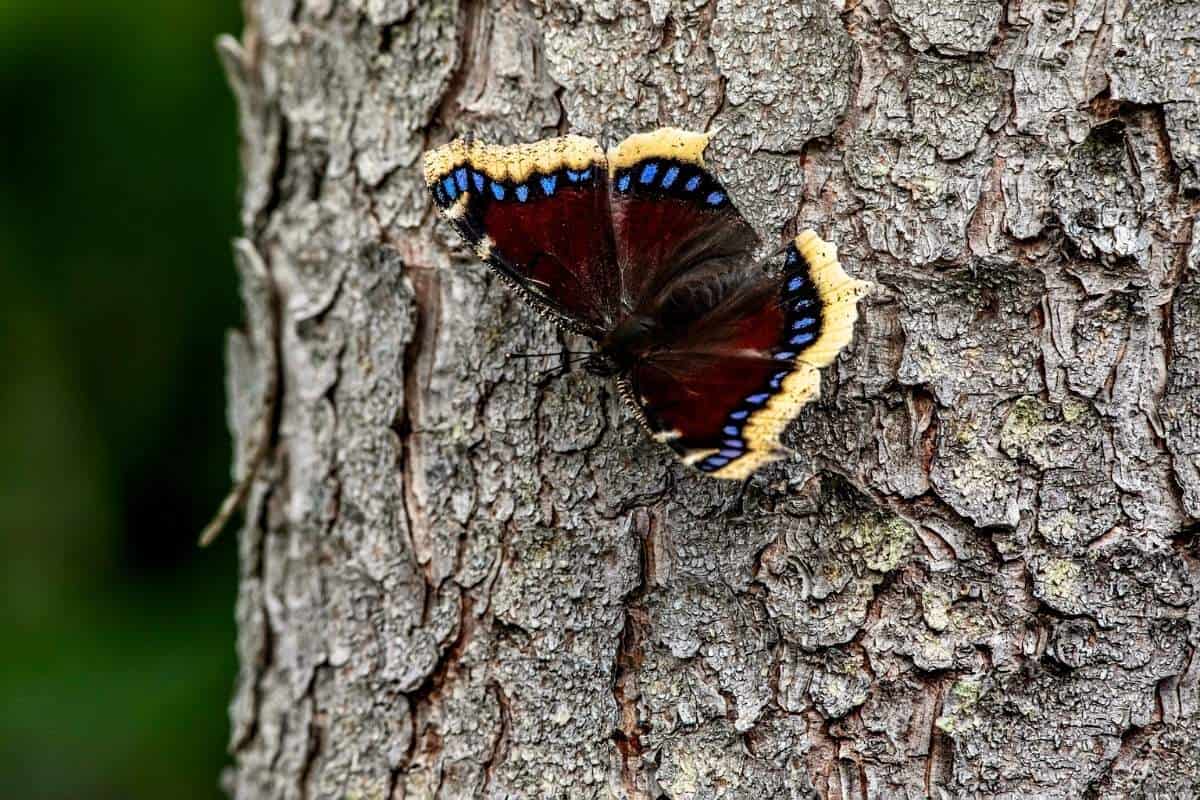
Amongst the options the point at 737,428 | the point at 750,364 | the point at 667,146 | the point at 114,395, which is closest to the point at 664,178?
the point at 667,146

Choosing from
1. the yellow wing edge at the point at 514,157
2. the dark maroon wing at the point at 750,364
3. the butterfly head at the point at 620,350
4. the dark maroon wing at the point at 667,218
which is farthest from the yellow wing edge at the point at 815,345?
the yellow wing edge at the point at 514,157

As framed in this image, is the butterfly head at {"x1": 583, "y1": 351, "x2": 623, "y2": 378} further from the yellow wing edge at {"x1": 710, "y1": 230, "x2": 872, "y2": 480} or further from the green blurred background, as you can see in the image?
the green blurred background

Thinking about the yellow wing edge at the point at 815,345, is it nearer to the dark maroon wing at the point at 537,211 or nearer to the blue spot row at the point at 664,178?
the blue spot row at the point at 664,178

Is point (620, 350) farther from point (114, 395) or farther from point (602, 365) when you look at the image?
point (114, 395)

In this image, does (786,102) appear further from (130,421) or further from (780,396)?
(130,421)

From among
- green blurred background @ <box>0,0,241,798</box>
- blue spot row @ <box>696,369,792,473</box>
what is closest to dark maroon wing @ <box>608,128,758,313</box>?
blue spot row @ <box>696,369,792,473</box>

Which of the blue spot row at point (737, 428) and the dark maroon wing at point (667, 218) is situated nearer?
the blue spot row at point (737, 428)

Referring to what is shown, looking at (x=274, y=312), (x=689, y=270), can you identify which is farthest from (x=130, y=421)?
(x=689, y=270)

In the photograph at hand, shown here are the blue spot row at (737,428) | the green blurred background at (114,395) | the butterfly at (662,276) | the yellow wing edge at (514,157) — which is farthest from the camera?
the green blurred background at (114,395)
